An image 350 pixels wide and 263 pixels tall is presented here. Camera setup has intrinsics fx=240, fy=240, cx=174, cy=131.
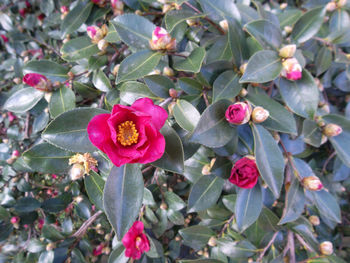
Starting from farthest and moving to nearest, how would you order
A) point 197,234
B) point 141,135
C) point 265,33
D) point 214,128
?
point 197,234 < point 265,33 < point 214,128 < point 141,135

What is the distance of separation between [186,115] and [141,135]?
0.20 m

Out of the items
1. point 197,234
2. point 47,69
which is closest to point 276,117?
point 197,234

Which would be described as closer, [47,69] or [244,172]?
[244,172]

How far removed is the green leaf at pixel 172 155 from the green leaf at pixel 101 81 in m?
0.42

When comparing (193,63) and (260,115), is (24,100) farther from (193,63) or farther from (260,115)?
(260,115)

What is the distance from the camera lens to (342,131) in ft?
3.31

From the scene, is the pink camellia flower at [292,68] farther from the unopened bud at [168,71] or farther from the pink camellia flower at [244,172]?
the unopened bud at [168,71]

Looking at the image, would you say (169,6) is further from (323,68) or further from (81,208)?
(81,208)

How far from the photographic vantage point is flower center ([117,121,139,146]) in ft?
2.11

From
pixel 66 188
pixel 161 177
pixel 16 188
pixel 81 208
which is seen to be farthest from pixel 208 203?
pixel 16 188

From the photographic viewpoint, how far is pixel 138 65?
76 cm

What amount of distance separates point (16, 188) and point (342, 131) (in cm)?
164

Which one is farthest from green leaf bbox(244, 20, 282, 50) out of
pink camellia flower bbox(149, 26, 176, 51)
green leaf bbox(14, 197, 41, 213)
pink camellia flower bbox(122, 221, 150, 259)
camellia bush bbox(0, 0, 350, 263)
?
green leaf bbox(14, 197, 41, 213)

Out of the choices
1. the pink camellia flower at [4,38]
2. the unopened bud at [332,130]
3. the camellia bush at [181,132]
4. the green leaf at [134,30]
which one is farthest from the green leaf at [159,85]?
the pink camellia flower at [4,38]
